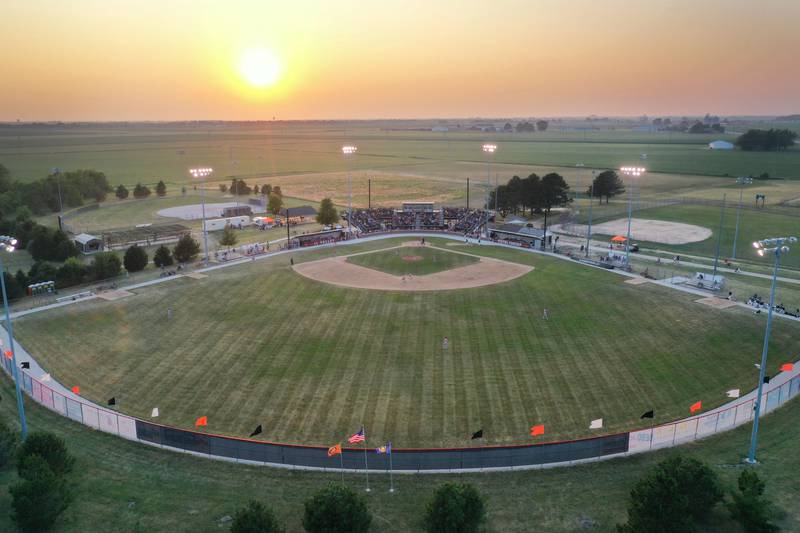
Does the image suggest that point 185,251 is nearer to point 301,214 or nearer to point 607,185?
point 301,214

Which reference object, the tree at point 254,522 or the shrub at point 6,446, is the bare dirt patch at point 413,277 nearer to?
the shrub at point 6,446

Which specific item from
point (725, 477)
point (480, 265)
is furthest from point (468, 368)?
point (480, 265)

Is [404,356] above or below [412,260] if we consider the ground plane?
below

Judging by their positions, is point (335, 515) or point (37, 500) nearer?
point (335, 515)

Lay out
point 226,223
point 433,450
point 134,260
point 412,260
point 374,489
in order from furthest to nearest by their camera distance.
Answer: point 226,223, point 412,260, point 134,260, point 433,450, point 374,489

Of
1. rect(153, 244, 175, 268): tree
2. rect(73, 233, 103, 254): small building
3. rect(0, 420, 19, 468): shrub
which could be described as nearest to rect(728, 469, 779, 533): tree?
rect(0, 420, 19, 468): shrub

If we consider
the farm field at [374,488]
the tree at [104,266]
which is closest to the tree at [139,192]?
the tree at [104,266]

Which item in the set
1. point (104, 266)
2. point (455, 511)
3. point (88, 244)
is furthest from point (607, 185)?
point (455, 511)
